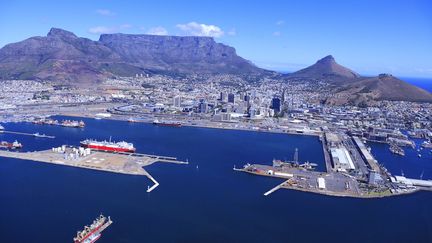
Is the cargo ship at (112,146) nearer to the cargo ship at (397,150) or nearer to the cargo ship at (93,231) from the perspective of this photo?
the cargo ship at (93,231)

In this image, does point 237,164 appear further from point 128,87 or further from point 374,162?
point 128,87

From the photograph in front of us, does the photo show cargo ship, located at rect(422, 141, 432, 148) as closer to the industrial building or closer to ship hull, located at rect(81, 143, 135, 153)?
the industrial building

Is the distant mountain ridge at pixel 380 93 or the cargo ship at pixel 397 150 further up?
the distant mountain ridge at pixel 380 93

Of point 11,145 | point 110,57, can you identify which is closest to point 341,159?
point 11,145

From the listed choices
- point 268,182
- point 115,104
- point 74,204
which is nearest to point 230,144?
point 268,182

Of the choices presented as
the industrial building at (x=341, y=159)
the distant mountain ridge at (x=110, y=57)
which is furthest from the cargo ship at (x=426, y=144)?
the distant mountain ridge at (x=110, y=57)

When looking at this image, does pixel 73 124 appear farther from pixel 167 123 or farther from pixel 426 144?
pixel 426 144
